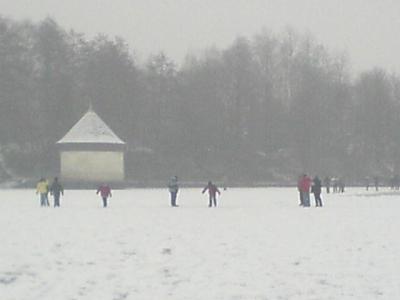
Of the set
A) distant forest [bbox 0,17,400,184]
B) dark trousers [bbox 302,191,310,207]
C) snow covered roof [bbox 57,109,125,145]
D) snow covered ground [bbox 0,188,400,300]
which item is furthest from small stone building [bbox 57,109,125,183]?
snow covered ground [bbox 0,188,400,300]

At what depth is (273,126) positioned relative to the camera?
81.6 metres

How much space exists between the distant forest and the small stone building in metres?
8.63

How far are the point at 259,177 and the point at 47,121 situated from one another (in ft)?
69.5

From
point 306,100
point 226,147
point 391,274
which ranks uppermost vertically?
point 306,100

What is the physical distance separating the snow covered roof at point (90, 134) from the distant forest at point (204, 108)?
27.3ft

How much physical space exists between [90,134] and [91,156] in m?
2.44

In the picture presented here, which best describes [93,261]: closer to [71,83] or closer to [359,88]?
[71,83]

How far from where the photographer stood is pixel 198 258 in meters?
15.3

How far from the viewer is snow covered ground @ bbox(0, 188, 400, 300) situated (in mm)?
13125

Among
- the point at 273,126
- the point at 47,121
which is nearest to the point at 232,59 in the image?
the point at 273,126

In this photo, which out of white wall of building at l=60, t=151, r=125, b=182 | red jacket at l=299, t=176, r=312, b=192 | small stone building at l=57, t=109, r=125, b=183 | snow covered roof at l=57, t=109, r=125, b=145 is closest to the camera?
red jacket at l=299, t=176, r=312, b=192

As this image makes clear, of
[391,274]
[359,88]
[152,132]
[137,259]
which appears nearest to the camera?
[391,274]

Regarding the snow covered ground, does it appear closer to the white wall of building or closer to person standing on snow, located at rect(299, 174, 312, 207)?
person standing on snow, located at rect(299, 174, 312, 207)

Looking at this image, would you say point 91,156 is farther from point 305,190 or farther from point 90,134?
point 305,190
